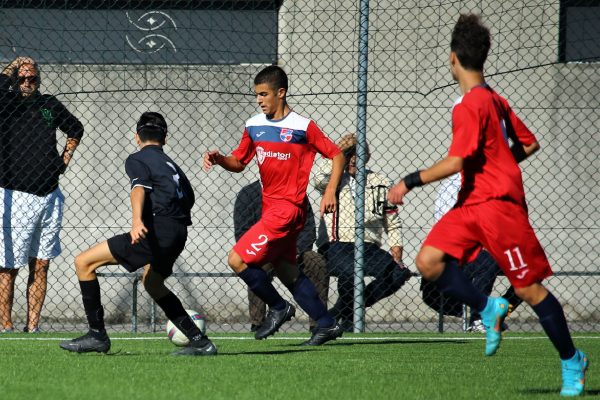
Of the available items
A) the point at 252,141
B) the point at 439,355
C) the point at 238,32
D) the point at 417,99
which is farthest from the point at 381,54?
the point at 439,355

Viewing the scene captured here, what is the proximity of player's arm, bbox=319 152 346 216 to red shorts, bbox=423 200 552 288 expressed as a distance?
212cm

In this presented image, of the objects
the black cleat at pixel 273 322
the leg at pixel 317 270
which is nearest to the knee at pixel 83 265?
the black cleat at pixel 273 322

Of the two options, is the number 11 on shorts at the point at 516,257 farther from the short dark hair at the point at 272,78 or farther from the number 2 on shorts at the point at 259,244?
the short dark hair at the point at 272,78

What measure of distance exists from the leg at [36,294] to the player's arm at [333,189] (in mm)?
2975

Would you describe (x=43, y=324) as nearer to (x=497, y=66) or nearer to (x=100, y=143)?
(x=100, y=143)

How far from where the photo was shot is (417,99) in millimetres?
11531

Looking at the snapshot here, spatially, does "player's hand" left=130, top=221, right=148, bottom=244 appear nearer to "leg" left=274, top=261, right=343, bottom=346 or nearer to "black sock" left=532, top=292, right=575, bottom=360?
"leg" left=274, top=261, right=343, bottom=346

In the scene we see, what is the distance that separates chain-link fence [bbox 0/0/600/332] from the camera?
35.9ft

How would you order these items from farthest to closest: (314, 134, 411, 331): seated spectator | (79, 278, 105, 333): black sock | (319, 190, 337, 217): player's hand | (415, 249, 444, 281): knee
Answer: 1. (314, 134, 411, 331): seated spectator
2. (319, 190, 337, 217): player's hand
3. (79, 278, 105, 333): black sock
4. (415, 249, 444, 281): knee

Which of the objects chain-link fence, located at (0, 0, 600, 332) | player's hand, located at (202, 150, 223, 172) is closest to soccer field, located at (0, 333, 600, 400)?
player's hand, located at (202, 150, 223, 172)

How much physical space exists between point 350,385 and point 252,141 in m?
2.81

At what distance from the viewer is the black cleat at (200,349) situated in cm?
686

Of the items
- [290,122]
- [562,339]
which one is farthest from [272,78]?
[562,339]

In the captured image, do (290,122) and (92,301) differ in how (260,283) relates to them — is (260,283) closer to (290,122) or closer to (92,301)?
(290,122)
